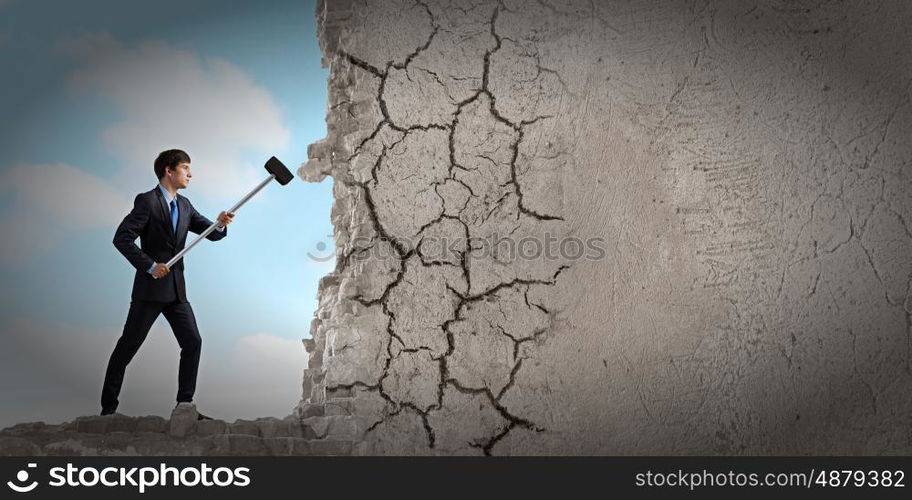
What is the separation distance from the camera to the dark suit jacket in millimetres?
1963

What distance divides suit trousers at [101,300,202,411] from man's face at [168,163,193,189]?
0.35 m

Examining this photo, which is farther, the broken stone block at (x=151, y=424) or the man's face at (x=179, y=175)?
the man's face at (x=179, y=175)

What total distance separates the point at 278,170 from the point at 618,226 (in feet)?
3.33

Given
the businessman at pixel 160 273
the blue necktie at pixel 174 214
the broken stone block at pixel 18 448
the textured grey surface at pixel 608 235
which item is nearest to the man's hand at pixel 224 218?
the businessman at pixel 160 273

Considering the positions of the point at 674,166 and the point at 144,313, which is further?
the point at 674,166

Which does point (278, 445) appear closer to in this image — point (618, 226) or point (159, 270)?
point (159, 270)

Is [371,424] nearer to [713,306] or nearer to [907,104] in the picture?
[713,306]

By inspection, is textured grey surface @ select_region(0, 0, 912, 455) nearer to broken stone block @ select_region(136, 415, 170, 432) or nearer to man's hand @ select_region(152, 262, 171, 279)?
broken stone block @ select_region(136, 415, 170, 432)

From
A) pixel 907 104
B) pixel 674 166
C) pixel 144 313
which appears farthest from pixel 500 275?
pixel 907 104

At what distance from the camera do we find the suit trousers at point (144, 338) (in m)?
1.97

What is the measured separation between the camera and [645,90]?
85.6 inches

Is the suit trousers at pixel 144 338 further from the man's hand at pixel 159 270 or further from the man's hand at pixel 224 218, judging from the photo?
the man's hand at pixel 224 218

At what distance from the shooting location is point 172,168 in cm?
206

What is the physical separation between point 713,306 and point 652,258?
221 millimetres
